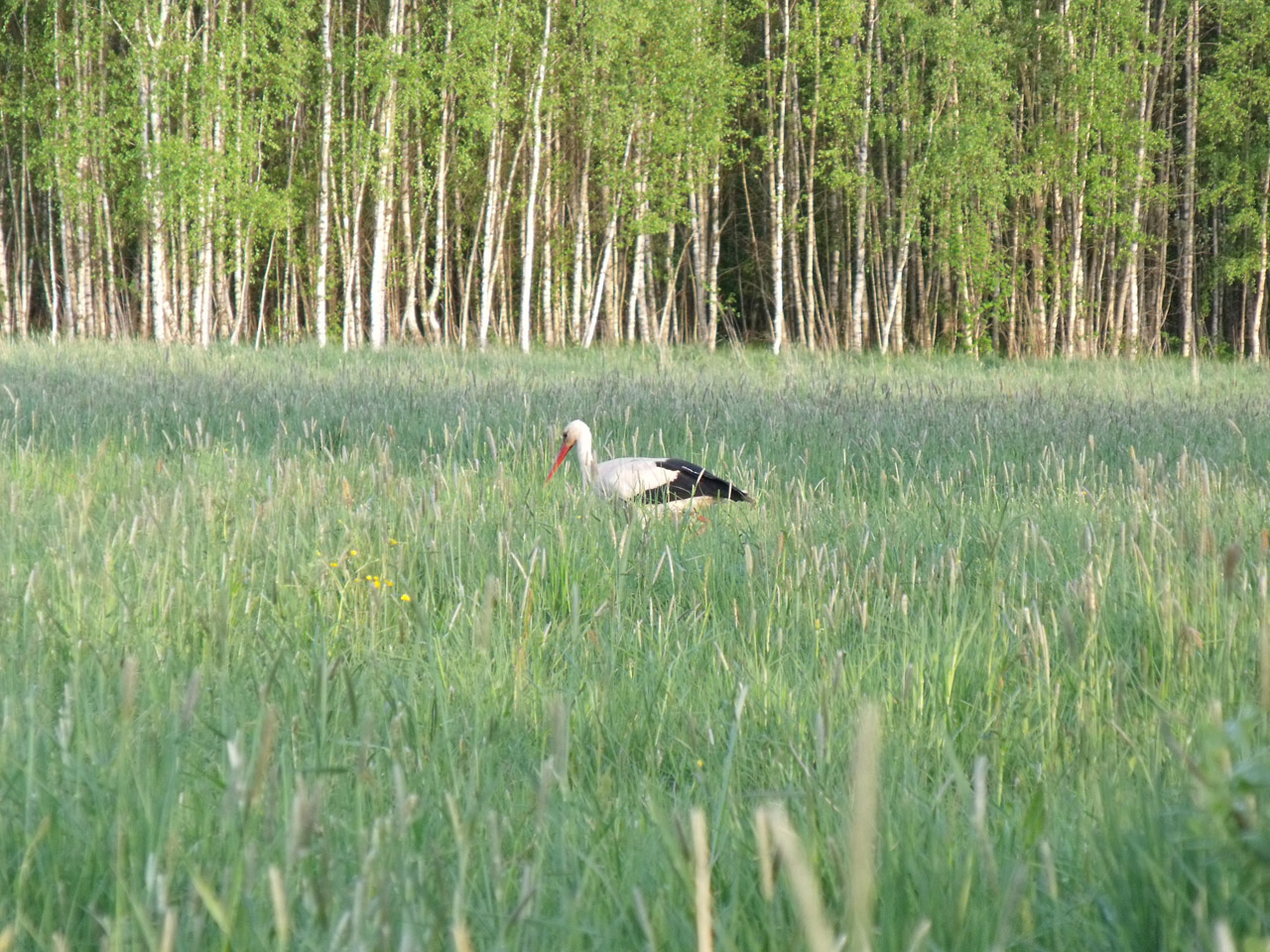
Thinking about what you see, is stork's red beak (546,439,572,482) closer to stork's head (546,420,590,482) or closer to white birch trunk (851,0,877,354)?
stork's head (546,420,590,482)

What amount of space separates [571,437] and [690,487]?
1149 millimetres

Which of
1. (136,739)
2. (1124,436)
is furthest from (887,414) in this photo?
(136,739)

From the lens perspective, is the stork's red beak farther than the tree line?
No

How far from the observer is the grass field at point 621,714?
1.33 metres

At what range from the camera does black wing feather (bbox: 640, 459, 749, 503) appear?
17.3 feet

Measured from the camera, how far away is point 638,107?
24.7 metres

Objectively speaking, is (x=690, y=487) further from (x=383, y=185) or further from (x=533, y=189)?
(x=383, y=185)

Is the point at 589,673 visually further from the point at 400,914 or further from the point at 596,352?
the point at 596,352

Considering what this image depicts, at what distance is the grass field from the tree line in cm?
1805

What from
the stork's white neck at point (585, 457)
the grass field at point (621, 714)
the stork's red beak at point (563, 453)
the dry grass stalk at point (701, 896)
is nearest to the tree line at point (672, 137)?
the stork's red beak at point (563, 453)

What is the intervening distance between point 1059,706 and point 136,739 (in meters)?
1.88

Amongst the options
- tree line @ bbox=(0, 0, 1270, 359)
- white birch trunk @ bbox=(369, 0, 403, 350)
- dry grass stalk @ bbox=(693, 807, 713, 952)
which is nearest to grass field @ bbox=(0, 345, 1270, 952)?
dry grass stalk @ bbox=(693, 807, 713, 952)

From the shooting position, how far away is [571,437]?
246 inches

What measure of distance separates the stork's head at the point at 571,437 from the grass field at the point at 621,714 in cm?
14
